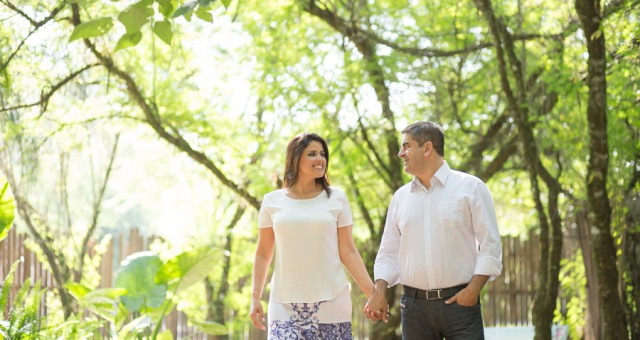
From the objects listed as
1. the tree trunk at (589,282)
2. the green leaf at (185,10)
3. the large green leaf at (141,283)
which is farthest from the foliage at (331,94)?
the green leaf at (185,10)

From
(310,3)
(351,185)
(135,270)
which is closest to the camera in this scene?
(135,270)

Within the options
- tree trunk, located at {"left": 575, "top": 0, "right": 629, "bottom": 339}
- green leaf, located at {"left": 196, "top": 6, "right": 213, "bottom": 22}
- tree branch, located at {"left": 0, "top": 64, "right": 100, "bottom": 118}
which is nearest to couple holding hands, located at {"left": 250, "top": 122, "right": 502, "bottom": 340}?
green leaf, located at {"left": 196, "top": 6, "right": 213, "bottom": 22}

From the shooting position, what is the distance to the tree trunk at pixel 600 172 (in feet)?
19.8

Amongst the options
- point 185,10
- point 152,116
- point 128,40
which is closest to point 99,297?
point 152,116

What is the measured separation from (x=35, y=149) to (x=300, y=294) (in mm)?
4935

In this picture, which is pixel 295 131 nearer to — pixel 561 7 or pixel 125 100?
pixel 125 100

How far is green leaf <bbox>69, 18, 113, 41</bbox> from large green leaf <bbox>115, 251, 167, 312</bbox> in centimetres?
503

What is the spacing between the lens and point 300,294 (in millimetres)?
4828

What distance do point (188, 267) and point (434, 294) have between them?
12.4 feet

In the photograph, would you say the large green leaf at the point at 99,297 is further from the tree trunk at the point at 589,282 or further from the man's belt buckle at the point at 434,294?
the tree trunk at the point at 589,282

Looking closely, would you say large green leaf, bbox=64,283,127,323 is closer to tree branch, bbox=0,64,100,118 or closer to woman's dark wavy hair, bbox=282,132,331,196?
tree branch, bbox=0,64,100,118

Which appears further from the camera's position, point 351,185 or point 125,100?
point 351,185

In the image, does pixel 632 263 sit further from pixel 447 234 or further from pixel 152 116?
pixel 152 116

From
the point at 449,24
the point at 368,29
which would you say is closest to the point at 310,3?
the point at 368,29
